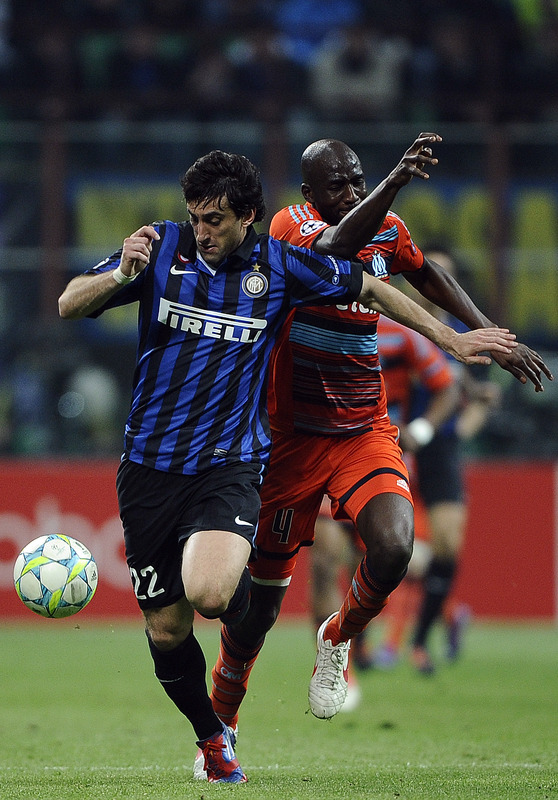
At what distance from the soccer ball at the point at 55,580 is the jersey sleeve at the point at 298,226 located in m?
1.53

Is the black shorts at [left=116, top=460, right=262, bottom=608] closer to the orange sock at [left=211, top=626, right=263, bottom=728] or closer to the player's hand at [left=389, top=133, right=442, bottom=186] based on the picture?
the orange sock at [left=211, top=626, right=263, bottom=728]

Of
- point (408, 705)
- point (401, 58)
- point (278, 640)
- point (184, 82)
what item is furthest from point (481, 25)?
point (408, 705)

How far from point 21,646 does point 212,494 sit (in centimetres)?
647

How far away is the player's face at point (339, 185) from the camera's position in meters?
5.26

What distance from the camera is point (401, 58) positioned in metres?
15.6

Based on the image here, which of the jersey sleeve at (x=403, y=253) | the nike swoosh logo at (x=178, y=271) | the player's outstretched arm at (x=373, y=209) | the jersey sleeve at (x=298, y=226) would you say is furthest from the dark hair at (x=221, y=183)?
the jersey sleeve at (x=403, y=253)

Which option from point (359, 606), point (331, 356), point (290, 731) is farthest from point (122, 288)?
point (290, 731)

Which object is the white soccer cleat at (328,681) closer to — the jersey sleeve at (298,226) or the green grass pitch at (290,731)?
the green grass pitch at (290,731)

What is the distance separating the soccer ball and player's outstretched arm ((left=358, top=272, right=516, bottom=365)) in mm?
1481

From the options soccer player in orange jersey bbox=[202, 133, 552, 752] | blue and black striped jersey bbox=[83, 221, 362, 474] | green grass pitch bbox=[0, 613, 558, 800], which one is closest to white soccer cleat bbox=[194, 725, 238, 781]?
green grass pitch bbox=[0, 613, 558, 800]

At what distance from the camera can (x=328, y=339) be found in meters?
5.37

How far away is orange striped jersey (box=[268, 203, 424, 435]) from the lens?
5.36 meters

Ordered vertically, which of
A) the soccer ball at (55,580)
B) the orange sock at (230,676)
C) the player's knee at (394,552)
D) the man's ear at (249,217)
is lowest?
the orange sock at (230,676)

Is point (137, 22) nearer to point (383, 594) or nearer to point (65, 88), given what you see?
point (65, 88)
